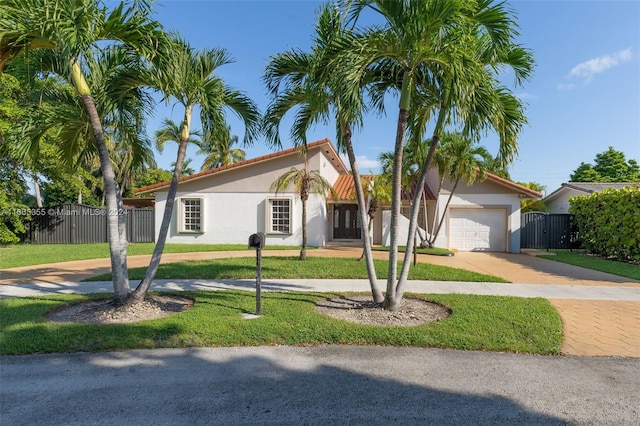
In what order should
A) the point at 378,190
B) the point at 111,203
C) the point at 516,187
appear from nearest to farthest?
the point at 111,203 < the point at 378,190 < the point at 516,187

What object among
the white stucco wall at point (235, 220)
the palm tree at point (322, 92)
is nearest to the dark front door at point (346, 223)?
the white stucco wall at point (235, 220)

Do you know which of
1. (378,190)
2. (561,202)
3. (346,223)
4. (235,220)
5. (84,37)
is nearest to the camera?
(84,37)

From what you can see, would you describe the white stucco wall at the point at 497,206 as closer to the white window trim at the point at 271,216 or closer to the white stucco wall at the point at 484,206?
the white stucco wall at the point at 484,206

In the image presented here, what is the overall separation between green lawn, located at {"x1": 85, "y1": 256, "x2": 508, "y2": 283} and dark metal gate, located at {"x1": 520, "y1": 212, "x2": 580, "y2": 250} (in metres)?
9.64

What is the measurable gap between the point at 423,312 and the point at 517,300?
225 centimetres

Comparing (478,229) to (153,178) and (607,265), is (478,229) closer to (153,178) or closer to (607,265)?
(607,265)

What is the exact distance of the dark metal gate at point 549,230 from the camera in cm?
1714

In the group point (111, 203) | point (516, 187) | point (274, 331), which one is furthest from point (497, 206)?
point (111, 203)

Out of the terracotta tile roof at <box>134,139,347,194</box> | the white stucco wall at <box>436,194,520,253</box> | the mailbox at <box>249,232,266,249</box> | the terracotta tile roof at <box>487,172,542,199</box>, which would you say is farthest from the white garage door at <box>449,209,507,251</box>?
the mailbox at <box>249,232,266,249</box>

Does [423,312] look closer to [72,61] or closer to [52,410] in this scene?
[52,410]

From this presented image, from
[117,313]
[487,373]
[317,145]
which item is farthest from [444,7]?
[317,145]

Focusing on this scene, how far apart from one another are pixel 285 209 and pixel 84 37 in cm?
1301

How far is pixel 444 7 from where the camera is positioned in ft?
15.1

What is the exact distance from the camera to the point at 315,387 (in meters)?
3.41
